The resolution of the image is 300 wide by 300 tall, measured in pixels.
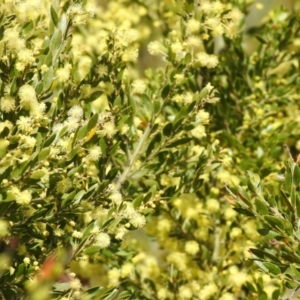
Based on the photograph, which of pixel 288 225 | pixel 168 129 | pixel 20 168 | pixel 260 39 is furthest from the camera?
pixel 260 39

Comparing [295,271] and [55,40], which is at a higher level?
[55,40]

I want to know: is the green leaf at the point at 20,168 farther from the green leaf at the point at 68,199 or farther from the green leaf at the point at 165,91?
the green leaf at the point at 165,91


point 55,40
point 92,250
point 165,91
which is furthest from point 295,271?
point 55,40

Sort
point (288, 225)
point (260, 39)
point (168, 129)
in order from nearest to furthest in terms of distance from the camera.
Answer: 1. point (288, 225)
2. point (168, 129)
3. point (260, 39)

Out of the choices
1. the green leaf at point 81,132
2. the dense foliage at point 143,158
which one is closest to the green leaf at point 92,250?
the dense foliage at point 143,158

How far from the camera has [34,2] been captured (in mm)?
1006

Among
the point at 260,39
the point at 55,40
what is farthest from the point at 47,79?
the point at 260,39

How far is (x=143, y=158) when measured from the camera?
49.0 inches

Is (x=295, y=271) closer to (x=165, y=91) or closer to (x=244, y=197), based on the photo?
(x=244, y=197)

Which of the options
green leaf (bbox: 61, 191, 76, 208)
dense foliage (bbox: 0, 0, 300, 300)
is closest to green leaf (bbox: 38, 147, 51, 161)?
dense foliage (bbox: 0, 0, 300, 300)

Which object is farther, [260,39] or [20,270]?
[260,39]

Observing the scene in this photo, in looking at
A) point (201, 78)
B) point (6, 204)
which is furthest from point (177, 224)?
point (6, 204)

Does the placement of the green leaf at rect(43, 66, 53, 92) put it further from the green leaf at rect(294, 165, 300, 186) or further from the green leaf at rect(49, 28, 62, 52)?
the green leaf at rect(294, 165, 300, 186)

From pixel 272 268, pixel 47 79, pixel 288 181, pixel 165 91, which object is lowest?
pixel 272 268
